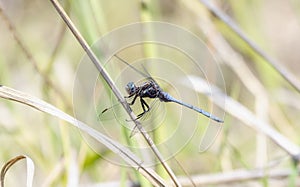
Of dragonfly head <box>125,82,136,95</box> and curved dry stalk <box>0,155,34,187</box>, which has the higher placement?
dragonfly head <box>125,82,136,95</box>

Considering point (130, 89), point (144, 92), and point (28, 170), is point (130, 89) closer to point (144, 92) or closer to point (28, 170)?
point (144, 92)

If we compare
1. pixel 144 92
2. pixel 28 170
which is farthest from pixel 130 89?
pixel 28 170

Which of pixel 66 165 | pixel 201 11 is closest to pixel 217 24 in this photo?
pixel 201 11

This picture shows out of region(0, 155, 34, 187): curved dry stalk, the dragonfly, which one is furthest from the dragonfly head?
region(0, 155, 34, 187): curved dry stalk

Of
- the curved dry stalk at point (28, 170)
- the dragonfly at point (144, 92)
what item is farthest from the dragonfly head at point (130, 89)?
the curved dry stalk at point (28, 170)

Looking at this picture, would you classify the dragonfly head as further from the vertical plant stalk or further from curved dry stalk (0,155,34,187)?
curved dry stalk (0,155,34,187)

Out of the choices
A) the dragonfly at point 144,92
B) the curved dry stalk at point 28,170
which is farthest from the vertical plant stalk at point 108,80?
the curved dry stalk at point 28,170

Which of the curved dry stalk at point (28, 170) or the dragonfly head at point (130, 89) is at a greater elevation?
the dragonfly head at point (130, 89)

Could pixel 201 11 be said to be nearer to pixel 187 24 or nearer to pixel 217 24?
pixel 217 24

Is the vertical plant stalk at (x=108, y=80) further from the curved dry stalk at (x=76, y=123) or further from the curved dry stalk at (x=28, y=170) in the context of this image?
the curved dry stalk at (x=28, y=170)

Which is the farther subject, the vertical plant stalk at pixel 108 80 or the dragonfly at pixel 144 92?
the dragonfly at pixel 144 92

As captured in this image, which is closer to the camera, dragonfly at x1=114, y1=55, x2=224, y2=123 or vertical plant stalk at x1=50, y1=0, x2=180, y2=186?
vertical plant stalk at x1=50, y1=0, x2=180, y2=186
